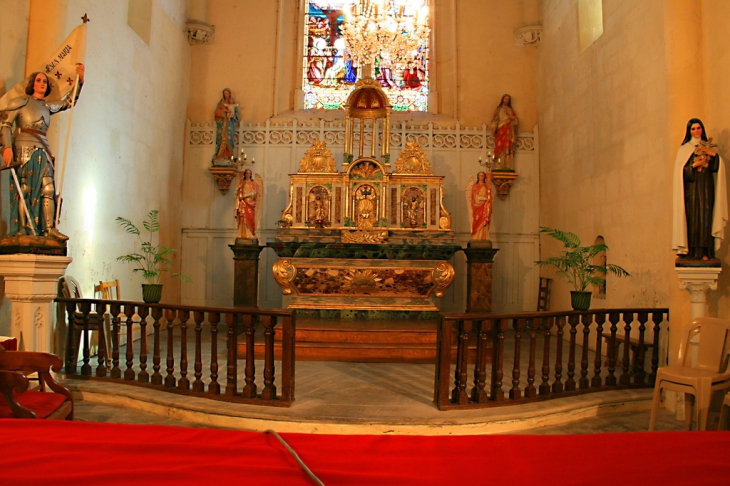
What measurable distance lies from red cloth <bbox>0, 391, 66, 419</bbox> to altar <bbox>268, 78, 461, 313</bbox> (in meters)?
4.65

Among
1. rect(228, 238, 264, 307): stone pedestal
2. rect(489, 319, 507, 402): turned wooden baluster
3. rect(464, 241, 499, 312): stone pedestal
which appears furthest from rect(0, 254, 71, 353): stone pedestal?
rect(464, 241, 499, 312): stone pedestal

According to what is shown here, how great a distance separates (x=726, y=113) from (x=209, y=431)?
231 inches

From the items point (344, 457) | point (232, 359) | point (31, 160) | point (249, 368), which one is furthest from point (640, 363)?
point (31, 160)

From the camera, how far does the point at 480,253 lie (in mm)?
9367

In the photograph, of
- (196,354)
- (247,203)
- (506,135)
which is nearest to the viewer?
(196,354)

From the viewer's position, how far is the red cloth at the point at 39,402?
11.4ft

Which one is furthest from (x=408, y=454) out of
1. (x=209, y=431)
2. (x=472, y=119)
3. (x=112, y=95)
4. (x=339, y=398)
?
(x=472, y=119)

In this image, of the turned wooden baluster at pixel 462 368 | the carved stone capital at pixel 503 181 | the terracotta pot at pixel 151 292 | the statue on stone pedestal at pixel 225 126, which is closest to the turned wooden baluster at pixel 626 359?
the turned wooden baluster at pixel 462 368

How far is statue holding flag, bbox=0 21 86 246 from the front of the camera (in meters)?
5.25

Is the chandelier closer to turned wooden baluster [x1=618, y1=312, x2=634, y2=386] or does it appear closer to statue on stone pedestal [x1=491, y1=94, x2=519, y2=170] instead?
statue on stone pedestal [x1=491, y1=94, x2=519, y2=170]

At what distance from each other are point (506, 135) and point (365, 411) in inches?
298

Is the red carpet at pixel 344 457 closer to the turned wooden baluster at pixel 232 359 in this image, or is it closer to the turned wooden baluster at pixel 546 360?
the turned wooden baluster at pixel 232 359

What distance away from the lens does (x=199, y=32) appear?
436 inches

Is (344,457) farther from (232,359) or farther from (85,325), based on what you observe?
(85,325)
